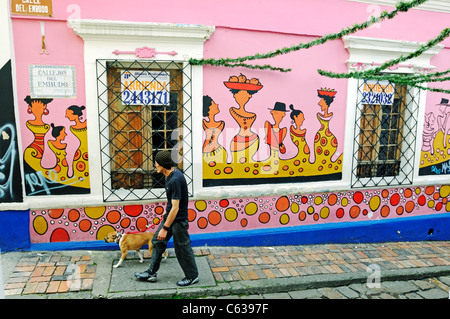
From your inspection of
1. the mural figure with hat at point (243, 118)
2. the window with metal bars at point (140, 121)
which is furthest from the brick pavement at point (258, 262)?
the mural figure with hat at point (243, 118)

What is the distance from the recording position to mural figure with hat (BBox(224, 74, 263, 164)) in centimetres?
534

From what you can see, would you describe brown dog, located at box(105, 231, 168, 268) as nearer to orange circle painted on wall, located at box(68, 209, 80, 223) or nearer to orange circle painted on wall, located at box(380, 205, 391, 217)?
orange circle painted on wall, located at box(68, 209, 80, 223)

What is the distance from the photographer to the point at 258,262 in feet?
16.8

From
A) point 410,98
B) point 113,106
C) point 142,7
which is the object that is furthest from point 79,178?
point 410,98

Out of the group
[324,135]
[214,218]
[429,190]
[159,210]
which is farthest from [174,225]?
[429,190]

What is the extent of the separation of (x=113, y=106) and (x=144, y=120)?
18.8 inches

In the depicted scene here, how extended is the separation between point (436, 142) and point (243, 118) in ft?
12.4

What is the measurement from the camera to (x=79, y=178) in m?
4.97

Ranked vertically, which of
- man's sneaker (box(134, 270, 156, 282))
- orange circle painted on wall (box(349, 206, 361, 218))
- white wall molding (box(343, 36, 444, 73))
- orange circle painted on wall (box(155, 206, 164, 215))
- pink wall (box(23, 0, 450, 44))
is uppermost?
pink wall (box(23, 0, 450, 44))

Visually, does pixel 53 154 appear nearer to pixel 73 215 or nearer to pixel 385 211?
pixel 73 215

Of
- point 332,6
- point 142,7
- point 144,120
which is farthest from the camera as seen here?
point 332,6

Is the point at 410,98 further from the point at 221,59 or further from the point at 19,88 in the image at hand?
the point at 19,88

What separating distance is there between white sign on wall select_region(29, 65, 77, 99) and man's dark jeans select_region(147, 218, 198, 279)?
7.81 feet

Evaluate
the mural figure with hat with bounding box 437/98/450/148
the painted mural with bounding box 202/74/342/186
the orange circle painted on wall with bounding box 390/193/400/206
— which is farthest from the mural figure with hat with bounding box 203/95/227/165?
the mural figure with hat with bounding box 437/98/450/148
